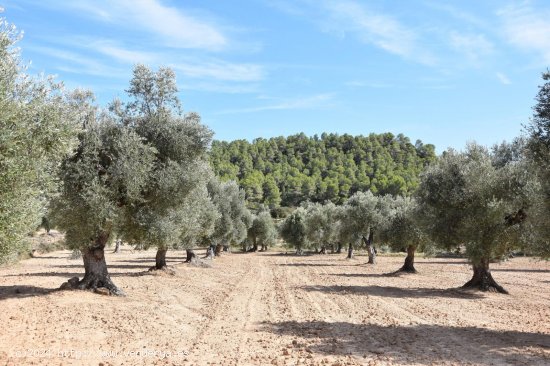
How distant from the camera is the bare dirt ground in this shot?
10.8 metres

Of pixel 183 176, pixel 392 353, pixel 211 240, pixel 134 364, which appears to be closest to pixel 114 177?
pixel 183 176

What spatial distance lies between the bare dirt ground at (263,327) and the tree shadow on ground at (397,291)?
330 millimetres

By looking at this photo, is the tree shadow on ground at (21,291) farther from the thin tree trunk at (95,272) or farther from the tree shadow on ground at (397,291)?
the tree shadow on ground at (397,291)

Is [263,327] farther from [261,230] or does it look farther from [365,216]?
[261,230]

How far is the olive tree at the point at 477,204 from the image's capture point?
74.3 feet

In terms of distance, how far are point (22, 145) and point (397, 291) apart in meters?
21.1

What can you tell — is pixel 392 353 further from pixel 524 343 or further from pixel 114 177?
pixel 114 177

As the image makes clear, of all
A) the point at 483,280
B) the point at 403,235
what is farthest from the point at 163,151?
the point at 403,235

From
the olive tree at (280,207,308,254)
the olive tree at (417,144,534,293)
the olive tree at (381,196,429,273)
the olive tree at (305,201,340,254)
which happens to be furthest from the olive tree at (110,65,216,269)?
the olive tree at (280,207,308,254)

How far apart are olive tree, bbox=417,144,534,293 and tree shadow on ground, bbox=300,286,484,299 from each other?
1.72m

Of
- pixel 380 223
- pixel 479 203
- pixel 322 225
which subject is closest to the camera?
pixel 479 203

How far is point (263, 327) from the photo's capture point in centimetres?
1437

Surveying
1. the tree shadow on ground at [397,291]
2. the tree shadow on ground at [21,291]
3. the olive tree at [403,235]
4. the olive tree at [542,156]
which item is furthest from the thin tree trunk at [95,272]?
the olive tree at [403,235]

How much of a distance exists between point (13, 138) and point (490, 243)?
70.0ft
